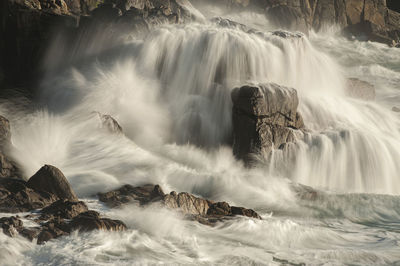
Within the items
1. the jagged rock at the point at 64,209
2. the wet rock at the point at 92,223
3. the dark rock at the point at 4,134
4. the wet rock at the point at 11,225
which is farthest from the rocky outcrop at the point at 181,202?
the dark rock at the point at 4,134

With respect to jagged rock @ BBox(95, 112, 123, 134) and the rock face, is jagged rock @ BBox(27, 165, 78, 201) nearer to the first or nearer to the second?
jagged rock @ BBox(95, 112, 123, 134)

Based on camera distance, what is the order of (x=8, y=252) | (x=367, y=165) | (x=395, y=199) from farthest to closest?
(x=367, y=165)
(x=395, y=199)
(x=8, y=252)

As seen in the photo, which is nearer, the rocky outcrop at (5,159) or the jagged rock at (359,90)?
the rocky outcrop at (5,159)

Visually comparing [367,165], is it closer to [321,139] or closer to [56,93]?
[321,139]

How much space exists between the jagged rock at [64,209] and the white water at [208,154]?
773mm

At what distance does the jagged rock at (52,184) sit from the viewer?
11.1 m

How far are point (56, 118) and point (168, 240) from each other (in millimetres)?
7856

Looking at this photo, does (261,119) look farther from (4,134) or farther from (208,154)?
(4,134)

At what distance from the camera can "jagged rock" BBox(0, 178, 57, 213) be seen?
10.3 metres

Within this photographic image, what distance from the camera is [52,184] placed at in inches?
440

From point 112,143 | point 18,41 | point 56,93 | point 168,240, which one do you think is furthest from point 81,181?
point 18,41

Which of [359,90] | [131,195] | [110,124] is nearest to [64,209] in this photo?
[131,195]

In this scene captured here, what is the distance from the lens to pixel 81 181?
41.5ft

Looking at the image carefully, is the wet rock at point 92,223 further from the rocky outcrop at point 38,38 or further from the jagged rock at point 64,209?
the rocky outcrop at point 38,38
